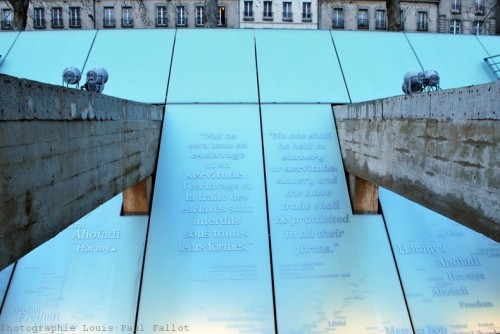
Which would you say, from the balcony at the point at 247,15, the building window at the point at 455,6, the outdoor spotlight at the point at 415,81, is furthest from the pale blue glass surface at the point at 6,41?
the building window at the point at 455,6

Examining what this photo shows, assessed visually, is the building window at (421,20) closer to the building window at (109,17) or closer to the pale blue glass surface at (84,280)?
the building window at (109,17)

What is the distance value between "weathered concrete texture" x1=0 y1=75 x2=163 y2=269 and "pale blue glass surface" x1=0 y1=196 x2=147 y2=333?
1.48m

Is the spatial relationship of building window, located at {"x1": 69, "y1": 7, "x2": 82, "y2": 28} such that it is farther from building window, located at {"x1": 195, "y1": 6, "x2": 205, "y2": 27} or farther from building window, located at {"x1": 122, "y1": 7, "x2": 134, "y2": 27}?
building window, located at {"x1": 195, "y1": 6, "x2": 205, "y2": 27}

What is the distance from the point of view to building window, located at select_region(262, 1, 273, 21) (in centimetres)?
3220

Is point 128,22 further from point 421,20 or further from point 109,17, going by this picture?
point 421,20

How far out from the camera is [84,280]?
546cm

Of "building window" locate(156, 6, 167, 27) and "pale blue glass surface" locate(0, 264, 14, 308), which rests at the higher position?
"building window" locate(156, 6, 167, 27)

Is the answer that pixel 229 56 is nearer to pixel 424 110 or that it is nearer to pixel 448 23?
pixel 424 110

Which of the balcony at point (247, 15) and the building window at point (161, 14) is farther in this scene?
the balcony at point (247, 15)

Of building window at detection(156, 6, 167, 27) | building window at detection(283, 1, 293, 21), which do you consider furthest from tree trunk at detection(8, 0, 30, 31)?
building window at detection(283, 1, 293, 21)

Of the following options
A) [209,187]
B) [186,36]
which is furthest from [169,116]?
[186,36]

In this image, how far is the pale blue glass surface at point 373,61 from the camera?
827 cm

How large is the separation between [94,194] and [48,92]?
1.19 m

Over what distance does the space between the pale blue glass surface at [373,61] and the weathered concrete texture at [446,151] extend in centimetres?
314
